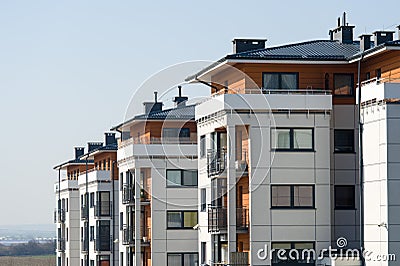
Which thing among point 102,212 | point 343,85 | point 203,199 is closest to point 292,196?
point 343,85

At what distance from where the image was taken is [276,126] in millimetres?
49344

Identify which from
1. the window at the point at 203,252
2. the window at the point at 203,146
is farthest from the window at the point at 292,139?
the window at the point at 203,252

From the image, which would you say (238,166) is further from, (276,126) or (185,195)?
(185,195)

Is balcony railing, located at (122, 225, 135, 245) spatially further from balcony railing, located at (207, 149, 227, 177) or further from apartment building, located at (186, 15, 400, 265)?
apartment building, located at (186, 15, 400, 265)

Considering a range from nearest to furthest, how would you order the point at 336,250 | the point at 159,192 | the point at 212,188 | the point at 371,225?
the point at 371,225 → the point at 336,250 → the point at 212,188 → the point at 159,192

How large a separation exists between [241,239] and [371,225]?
7.07m

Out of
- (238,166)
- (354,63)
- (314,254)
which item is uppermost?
(354,63)

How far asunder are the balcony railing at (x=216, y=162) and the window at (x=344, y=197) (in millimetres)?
4838

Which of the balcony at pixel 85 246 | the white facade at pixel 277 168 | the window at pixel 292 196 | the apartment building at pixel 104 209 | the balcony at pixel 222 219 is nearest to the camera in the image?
the white facade at pixel 277 168

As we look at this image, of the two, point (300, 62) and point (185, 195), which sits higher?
point (300, 62)

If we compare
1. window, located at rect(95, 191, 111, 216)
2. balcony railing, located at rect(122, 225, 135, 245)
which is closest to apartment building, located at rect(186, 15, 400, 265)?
balcony railing, located at rect(122, 225, 135, 245)

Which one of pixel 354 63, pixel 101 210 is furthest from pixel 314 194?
pixel 101 210

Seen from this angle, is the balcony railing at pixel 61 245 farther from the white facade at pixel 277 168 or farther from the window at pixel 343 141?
the window at pixel 343 141

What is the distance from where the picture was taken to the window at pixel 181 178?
2544 inches
